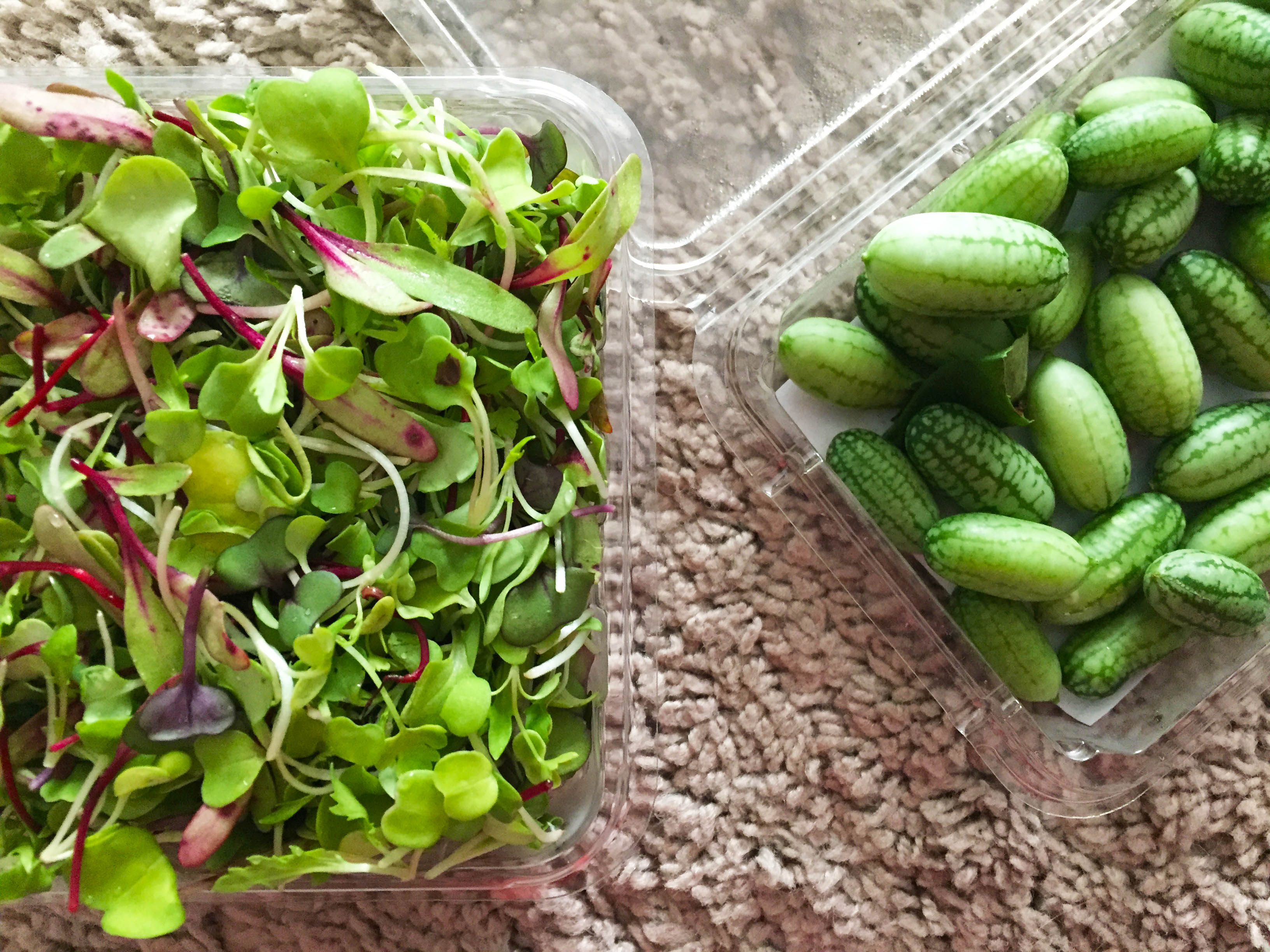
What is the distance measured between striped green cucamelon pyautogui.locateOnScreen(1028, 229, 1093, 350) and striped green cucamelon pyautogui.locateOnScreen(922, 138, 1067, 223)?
0.11ft

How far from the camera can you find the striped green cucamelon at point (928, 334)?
1.86ft

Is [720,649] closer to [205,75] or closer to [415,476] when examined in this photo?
[415,476]

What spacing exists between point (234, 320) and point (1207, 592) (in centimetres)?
52

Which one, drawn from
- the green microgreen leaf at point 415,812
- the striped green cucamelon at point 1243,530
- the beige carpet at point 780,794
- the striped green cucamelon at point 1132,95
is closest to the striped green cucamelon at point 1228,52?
the striped green cucamelon at point 1132,95

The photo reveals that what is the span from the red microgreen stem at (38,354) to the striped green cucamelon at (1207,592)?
58 centimetres

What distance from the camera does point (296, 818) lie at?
0.50 meters

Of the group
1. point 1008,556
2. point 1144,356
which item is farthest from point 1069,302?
point 1008,556

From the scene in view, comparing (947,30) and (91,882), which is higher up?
(947,30)

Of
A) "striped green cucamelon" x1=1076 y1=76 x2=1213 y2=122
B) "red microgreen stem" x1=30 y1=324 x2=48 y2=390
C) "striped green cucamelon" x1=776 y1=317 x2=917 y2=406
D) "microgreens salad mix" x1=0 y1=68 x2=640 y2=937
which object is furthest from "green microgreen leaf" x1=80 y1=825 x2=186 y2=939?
"striped green cucamelon" x1=1076 y1=76 x2=1213 y2=122

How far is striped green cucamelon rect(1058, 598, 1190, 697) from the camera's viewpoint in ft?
1.98

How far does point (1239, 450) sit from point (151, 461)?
0.59 metres

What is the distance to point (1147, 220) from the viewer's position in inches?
22.8

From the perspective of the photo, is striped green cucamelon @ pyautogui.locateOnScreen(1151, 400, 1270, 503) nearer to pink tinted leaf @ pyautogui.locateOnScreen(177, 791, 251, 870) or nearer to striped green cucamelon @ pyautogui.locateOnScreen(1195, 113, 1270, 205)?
striped green cucamelon @ pyautogui.locateOnScreen(1195, 113, 1270, 205)

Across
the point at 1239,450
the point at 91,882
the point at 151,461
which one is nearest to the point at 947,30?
the point at 1239,450
